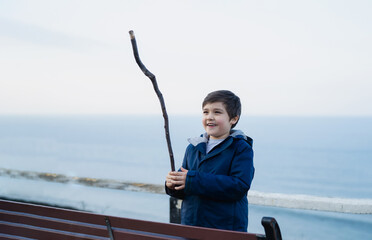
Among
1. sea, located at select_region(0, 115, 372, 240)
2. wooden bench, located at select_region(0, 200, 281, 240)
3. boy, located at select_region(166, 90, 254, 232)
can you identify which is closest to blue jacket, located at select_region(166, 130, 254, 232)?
boy, located at select_region(166, 90, 254, 232)

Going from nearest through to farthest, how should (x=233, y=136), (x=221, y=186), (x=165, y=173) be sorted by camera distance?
(x=221, y=186) → (x=233, y=136) → (x=165, y=173)

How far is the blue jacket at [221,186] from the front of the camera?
4.75ft

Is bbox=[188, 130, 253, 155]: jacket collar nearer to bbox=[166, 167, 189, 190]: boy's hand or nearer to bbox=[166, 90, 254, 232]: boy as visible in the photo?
bbox=[166, 90, 254, 232]: boy

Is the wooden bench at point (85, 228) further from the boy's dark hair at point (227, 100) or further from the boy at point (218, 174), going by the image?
the boy's dark hair at point (227, 100)

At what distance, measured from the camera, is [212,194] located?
145 centimetres

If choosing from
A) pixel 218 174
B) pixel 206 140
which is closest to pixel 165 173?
pixel 206 140

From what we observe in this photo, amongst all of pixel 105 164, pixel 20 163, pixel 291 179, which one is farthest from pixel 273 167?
pixel 20 163

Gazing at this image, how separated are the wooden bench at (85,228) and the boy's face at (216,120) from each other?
0.49m

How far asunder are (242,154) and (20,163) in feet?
149

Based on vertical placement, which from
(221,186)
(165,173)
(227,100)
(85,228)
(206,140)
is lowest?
(165,173)

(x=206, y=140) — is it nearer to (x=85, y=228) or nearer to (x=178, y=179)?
(x=178, y=179)

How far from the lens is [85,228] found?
4.77 feet

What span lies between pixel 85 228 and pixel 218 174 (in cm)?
57

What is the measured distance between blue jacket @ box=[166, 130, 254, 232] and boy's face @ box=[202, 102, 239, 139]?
0.15ft
